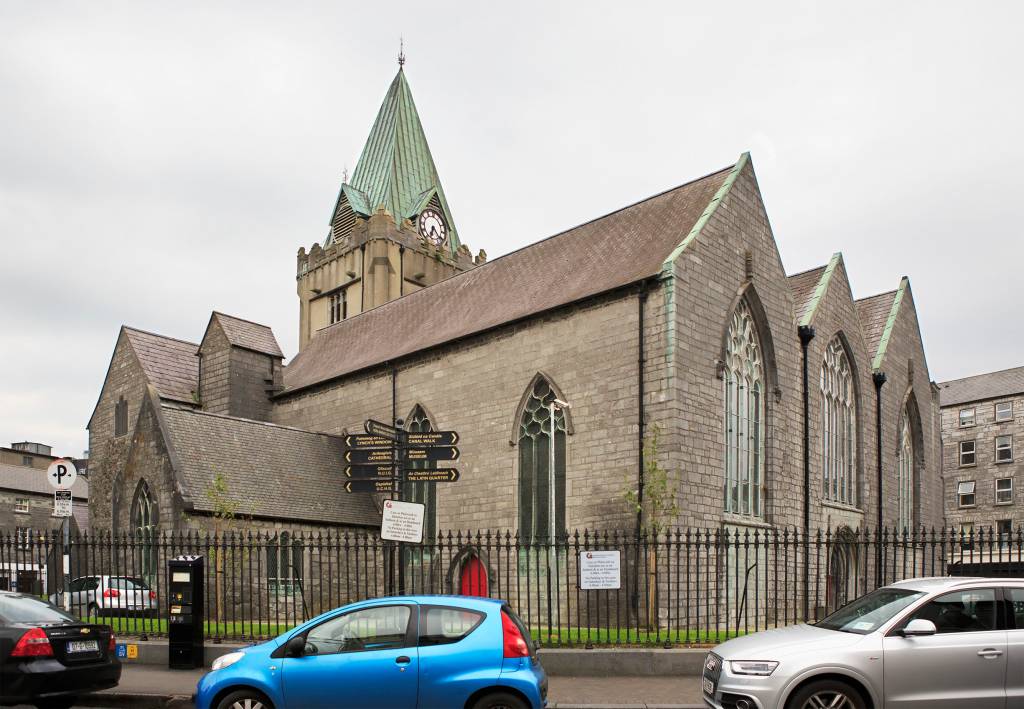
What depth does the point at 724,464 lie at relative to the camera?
22938mm

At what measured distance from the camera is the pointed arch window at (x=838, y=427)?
92.8ft

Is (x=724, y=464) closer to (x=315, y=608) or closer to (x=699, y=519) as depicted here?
(x=699, y=519)

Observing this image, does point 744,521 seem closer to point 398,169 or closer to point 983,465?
point 398,169

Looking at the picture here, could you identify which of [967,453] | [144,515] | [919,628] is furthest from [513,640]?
[967,453]

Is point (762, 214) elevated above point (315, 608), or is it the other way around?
point (762, 214)

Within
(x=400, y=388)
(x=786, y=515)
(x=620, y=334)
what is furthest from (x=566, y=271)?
(x=786, y=515)

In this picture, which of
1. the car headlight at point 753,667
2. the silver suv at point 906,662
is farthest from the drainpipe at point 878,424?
the car headlight at point 753,667

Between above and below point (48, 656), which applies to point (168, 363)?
above

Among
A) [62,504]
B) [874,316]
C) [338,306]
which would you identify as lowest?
[62,504]

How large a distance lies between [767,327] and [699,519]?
608cm

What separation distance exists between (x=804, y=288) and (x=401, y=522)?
19414 mm

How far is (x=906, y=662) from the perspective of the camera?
29.9 ft

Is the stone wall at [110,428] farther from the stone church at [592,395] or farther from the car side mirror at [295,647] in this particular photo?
the car side mirror at [295,647]

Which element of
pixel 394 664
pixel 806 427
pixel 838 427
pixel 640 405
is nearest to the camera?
pixel 394 664
